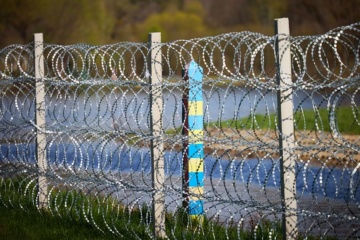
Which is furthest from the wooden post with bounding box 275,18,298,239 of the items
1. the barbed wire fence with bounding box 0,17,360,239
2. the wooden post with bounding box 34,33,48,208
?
the wooden post with bounding box 34,33,48,208

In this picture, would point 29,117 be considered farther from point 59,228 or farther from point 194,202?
point 194,202

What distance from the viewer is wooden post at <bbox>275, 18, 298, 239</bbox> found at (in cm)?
584

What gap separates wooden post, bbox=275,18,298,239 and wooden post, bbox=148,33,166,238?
155 centimetres

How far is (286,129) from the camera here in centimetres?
588

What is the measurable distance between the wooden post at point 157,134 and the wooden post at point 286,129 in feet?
5.08

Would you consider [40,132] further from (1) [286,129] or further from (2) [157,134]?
(1) [286,129]

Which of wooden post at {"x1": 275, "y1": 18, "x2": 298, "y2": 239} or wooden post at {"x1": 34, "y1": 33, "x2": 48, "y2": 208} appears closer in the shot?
wooden post at {"x1": 275, "y1": 18, "x2": 298, "y2": 239}

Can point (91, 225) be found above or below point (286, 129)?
below

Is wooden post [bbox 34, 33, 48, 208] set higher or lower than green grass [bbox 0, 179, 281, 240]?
higher

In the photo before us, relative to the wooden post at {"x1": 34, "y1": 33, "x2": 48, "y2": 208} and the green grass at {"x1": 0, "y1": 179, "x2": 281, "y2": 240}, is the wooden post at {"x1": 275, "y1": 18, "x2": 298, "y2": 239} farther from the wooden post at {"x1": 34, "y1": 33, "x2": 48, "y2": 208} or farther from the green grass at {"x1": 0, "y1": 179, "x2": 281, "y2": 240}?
the wooden post at {"x1": 34, "y1": 33, "x2": 48, "y2": 208}

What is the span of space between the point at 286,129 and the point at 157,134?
168cm

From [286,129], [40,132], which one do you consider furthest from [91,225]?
[286,129]

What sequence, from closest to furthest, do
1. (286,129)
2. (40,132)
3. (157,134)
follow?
(286,129) → (157,134) → (40,132)

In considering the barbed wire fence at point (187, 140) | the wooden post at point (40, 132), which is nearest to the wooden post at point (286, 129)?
the barbed wire fence at point (187, 140)
